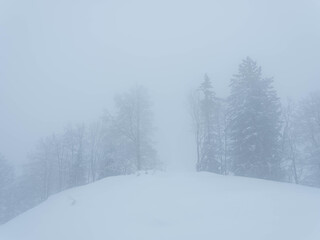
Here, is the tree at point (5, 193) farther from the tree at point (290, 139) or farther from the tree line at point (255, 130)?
the tree at point (290, 139)

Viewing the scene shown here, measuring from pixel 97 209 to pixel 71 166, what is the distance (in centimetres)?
2881

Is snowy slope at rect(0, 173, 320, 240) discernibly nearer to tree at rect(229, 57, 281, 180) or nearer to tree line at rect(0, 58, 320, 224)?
tree line at rect(0, 58, 320, 224)

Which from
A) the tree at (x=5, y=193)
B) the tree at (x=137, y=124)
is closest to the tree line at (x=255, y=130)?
the tree at (x=137, y=124)

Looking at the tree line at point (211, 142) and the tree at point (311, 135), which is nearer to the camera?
the tree line at point (211, 142)

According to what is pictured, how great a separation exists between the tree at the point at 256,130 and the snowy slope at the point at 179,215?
33.6 ft

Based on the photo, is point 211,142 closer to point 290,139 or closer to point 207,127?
point 207,127

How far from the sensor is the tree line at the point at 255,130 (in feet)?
77.9

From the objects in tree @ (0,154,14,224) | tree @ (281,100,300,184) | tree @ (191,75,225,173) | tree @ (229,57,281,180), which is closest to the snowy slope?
tree @ (229,57,281,180)

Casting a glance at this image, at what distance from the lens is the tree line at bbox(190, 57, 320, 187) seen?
23750mm

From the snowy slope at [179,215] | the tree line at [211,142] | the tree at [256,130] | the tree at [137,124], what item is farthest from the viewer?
the tree at [137,124]

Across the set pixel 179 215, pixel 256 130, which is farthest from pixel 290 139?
pixel 179 215

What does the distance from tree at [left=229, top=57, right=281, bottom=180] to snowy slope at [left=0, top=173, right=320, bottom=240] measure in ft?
33.6

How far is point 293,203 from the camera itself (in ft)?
35.5

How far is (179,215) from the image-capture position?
10680mm
